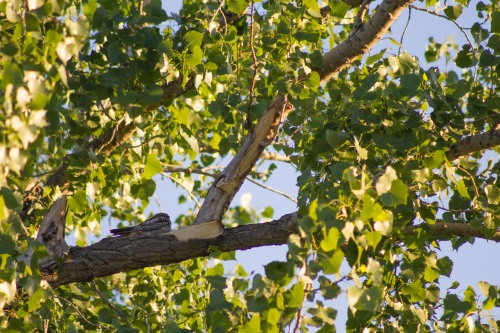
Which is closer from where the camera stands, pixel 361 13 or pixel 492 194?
pixel 492 194

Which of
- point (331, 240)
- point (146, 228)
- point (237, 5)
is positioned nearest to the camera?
point (331, 240)

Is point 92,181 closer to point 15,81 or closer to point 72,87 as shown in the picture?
point 72,87

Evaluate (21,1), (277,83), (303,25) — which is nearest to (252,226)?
(277,83)

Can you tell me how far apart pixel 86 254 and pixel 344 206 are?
1288 millimetres

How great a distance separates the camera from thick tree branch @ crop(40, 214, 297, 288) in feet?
9.32

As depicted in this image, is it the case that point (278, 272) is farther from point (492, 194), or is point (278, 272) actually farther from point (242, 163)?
point (242, 163)

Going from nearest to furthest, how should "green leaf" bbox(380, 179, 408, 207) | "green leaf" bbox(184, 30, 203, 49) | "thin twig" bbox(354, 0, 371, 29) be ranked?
"green leaf" bbox(380, 179, 408, 207) < "green leaf" bbox(184, 30, 203, 49) < "thin twig" bbox(354, 0, 371, 29)

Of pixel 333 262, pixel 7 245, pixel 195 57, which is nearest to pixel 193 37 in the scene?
pixel 195 57

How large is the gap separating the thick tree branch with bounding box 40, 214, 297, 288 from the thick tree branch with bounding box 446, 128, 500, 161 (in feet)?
2.14

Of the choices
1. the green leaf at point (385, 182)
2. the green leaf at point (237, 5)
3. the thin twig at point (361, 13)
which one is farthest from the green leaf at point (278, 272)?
the thin twig at point (361, 13)

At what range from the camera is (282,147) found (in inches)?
116

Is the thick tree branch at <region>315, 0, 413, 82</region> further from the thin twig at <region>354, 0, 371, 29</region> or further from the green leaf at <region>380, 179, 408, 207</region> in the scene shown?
the green leaf at <region>380, 179, 408, 207</region>

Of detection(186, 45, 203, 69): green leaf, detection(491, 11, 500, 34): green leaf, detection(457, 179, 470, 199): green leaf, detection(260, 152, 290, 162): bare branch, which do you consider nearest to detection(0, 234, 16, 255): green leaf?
detection(186, 45, 203, 69): green leaf

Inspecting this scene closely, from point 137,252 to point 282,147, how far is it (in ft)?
2.23
